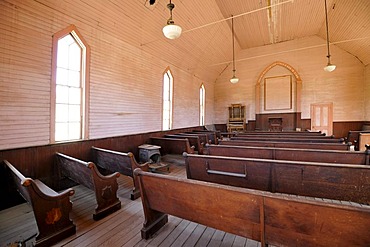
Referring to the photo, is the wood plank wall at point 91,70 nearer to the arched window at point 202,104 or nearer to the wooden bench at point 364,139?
the arched window at point 202,104

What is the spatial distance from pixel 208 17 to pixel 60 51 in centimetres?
488

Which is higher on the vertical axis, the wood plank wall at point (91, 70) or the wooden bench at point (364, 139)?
the wood plank wall at point (91, 70)

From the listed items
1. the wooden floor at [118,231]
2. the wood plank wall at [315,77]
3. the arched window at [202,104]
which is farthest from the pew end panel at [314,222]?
the arched window at [202,104]

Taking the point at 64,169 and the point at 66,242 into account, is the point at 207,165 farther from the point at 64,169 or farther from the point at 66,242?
the point at 64,169

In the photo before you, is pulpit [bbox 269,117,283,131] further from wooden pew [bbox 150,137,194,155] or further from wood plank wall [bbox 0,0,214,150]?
wooden pew [bbox 150,137,194,155]

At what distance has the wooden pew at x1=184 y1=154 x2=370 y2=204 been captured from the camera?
182 cm

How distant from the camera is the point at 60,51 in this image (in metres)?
3.30

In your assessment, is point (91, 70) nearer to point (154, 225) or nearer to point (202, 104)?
point (154, 225)

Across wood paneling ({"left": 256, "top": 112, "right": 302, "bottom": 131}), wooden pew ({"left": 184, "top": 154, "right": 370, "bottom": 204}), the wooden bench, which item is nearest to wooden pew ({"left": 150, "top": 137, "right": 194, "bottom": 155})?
wooden pew ({"left": 184, "top": 154, "right": 370, "bottom": 204})

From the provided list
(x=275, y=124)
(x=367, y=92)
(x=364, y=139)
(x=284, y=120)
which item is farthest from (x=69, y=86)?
(x=367, y=92)

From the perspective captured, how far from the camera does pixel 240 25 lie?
7516 millimetres

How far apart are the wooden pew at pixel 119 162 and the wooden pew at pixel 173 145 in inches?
62.6

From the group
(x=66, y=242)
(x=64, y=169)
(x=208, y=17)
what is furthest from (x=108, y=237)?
(x=208, y=17)

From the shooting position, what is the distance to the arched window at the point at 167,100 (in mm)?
6558
